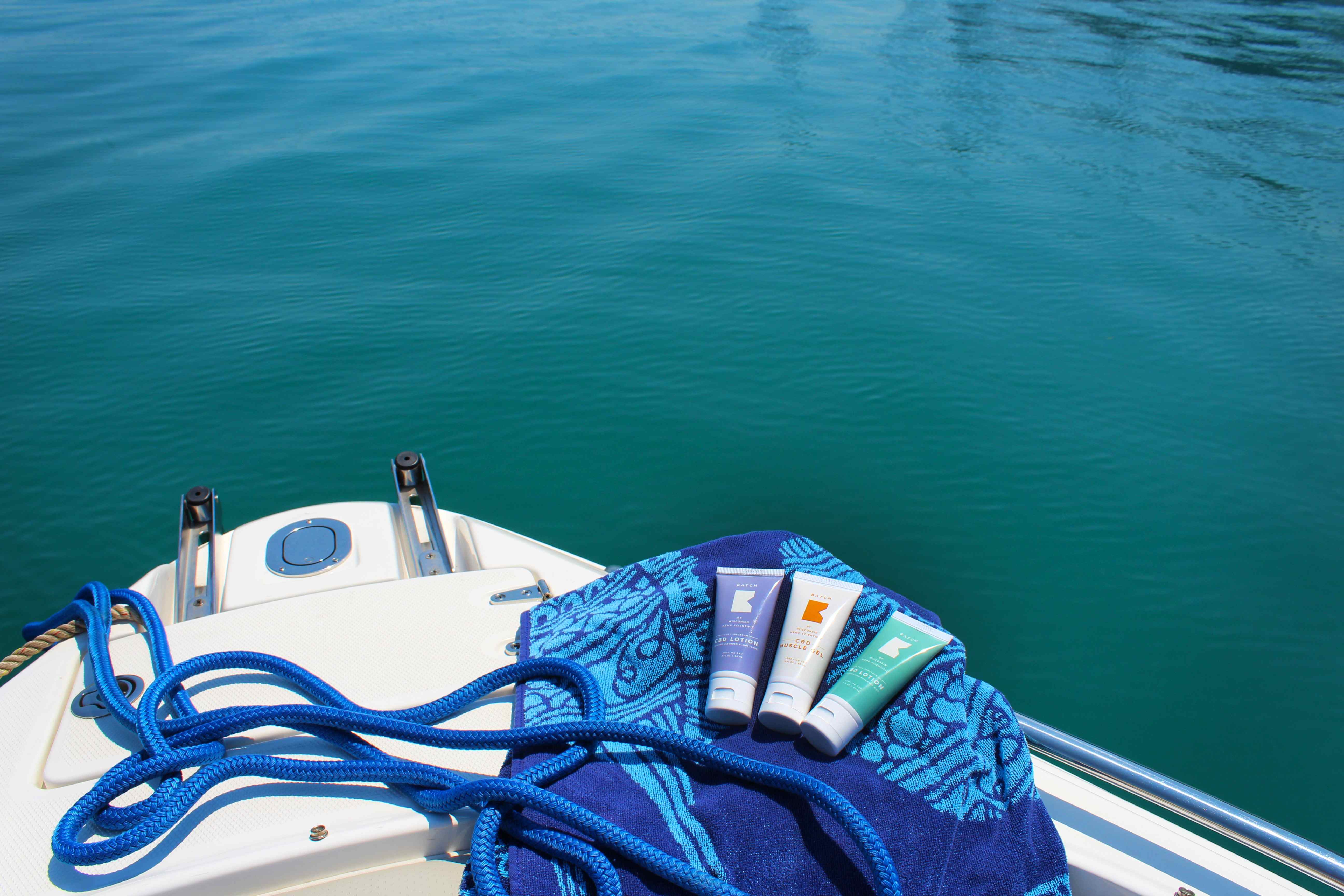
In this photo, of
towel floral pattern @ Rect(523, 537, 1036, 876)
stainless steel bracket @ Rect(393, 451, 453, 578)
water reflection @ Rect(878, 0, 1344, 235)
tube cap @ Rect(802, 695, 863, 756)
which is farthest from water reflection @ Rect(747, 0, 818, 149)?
tube cap @ Rect(802, 695, 863, 756)

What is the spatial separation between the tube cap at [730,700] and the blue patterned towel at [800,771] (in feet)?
0.06

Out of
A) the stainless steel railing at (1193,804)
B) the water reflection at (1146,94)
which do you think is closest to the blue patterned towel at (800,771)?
the stainless steel railing at (1193,804)

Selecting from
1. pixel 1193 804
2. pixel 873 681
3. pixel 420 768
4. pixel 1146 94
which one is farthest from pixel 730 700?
pixel 1146 94

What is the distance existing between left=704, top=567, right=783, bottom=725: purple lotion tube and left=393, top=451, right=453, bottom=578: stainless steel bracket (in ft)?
2.04

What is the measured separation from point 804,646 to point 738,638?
3.3 inches

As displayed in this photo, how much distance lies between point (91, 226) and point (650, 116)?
13.5 ft

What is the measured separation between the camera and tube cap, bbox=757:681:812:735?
1005 mm

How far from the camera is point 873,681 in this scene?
1.02m

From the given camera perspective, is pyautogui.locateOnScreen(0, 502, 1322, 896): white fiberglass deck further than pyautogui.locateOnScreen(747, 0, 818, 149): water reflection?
No

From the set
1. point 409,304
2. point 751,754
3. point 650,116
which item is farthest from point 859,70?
point 751,754

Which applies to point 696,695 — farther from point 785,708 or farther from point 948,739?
point 948,739

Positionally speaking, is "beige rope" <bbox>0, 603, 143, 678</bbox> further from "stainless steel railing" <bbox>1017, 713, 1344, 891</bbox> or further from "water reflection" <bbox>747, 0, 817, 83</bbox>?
"water reflection" <bbox>747, 0, 817, 83</bbox>

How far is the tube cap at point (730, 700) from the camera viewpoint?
1.02 meters

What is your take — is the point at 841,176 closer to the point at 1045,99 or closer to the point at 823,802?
the point at 1045,99
